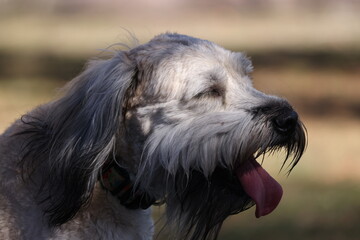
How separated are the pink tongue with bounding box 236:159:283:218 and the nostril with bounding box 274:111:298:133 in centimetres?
21

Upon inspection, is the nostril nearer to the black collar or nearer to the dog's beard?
the dog's beard

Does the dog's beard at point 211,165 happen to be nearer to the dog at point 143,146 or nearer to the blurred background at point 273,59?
the dog at point 143,146

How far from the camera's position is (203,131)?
375 cm

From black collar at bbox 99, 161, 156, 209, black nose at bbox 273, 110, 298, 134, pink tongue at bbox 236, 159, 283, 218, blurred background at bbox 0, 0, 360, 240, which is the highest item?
black nose at bbox 273, 110, 298, 134

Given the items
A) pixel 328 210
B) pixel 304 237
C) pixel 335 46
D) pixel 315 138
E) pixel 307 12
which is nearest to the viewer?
pixel 304 237

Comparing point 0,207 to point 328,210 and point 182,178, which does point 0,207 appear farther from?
point 328,210

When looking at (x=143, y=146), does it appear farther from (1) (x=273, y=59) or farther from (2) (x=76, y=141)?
(1) (x=273, y=59)

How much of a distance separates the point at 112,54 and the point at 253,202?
99 cm

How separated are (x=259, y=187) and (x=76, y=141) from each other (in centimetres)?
83

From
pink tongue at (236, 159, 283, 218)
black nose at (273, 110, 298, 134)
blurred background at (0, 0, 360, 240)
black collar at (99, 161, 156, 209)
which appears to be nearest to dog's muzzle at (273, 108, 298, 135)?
black nose at (273, 110, 298, 134)

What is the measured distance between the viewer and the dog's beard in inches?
146

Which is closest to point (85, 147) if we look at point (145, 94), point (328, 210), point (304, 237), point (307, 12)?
point (145, 94)

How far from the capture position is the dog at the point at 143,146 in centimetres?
373

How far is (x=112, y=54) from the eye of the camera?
4.17m
